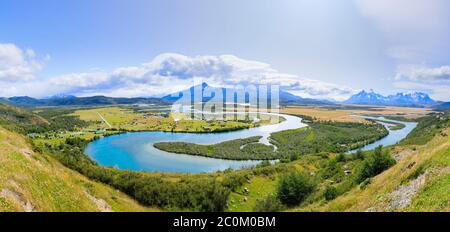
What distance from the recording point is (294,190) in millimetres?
38969

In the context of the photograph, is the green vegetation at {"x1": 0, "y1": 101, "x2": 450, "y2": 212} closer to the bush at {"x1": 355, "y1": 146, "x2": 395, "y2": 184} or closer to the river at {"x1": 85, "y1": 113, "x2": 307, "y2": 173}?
the bush at {"x1": 355, "y1": 146, "x2": 395, "y2": 184}

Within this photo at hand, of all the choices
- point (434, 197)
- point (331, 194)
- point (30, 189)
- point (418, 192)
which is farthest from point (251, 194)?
point (30, 189)

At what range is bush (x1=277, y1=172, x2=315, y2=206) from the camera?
38625 millimetres

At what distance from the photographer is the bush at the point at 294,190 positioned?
3862 cm

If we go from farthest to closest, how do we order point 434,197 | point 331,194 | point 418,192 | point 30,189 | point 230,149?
point 230,149 → point 331,194 → point 30,189 → point 418,192 → point 434,197

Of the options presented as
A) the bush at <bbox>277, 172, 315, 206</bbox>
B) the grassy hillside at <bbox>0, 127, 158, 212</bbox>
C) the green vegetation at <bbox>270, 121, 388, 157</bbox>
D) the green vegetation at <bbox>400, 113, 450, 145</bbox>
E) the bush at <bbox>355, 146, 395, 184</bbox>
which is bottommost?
the green vegetation at <bbox>270, 121, 388, 157</bbox>

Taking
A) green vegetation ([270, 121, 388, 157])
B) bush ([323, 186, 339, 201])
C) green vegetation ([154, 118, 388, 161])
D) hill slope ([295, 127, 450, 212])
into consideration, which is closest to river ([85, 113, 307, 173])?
green vegetation ([154, 118, 388, 161])

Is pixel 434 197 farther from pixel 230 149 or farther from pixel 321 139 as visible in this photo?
pixel 321 139

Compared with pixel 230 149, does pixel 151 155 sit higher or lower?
lower

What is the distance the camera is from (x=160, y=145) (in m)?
117

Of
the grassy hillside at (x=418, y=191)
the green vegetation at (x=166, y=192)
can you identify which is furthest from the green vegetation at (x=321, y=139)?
the grassy hillside at (x=418, y=191)

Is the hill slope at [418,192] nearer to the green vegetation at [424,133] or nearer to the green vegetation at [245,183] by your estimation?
the green vegetation at [245,183]
